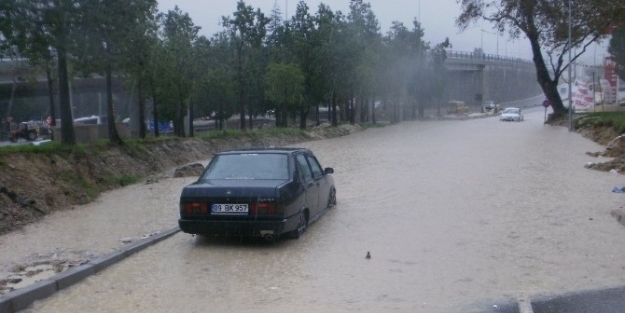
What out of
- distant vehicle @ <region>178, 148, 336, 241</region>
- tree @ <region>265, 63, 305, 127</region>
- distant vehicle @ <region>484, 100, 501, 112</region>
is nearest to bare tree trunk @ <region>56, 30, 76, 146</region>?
distant vehicle @ <region>178, 148, 336, 241</region>

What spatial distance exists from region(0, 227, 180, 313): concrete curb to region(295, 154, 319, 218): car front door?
2604 mm

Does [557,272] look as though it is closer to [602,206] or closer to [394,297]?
[394,297]

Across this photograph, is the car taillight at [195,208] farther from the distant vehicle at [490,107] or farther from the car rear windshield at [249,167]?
the distant vehicle at [490,107]

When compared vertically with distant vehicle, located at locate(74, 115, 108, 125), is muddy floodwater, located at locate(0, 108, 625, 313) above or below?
below

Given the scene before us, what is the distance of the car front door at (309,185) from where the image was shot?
12.3 meters

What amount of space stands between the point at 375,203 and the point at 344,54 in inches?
1719

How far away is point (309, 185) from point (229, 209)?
1.99m

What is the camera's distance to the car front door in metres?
12.3

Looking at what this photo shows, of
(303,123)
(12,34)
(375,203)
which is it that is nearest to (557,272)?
(375,203)

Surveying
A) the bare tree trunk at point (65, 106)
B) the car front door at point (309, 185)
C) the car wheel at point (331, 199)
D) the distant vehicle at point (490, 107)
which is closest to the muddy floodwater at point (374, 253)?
the car wheel at point (331, 199)

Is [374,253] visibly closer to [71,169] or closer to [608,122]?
[71,169]

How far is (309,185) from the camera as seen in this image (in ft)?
40.8

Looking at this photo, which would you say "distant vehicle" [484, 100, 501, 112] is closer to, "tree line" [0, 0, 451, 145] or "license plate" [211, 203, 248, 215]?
"tree line" [0, 0, 451, 145]

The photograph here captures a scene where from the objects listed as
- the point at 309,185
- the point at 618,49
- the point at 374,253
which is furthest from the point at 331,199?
the point at 618,49
